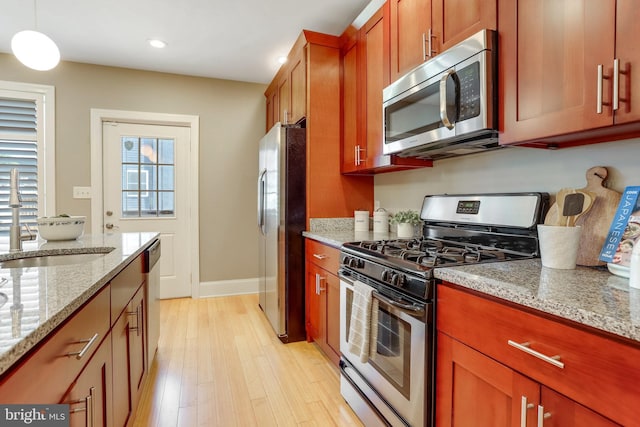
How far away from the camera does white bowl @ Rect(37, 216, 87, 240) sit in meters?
1.87

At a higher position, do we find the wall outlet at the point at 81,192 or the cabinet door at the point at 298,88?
the cabinet door at the point at 298,88

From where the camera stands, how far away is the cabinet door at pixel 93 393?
864mm

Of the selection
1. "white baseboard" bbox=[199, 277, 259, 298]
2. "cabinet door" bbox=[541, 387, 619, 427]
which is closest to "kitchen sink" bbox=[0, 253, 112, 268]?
"cabinet door" bbox=[541, 387, 619, 427]

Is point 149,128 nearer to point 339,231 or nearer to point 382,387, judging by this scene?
point 339,231

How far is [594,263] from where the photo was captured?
3.94 feet

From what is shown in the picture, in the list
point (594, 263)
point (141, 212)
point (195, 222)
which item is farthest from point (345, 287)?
point (141, 212)

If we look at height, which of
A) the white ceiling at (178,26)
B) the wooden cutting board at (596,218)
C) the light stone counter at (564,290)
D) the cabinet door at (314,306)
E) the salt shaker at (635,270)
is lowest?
the cabinet door at (314,306)

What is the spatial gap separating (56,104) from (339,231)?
10.3 feet

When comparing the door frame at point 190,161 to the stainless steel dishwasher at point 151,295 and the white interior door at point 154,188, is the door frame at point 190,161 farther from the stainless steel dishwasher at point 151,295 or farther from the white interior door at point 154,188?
the stainless steel dishwasher at point 151,295

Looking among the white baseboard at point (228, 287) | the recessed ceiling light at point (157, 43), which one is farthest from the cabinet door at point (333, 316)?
the recessed ceiling light at point (157, 43)

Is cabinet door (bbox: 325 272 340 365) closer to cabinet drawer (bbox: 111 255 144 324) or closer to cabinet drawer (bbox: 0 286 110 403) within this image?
cabinet drawer (bbox: 111 255 144 324)

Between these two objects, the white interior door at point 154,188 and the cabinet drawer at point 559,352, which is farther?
the white interior door at point 154,188

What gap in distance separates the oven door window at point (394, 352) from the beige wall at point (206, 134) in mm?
2734

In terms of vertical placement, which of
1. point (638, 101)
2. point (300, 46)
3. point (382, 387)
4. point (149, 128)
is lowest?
point (382, 387)
